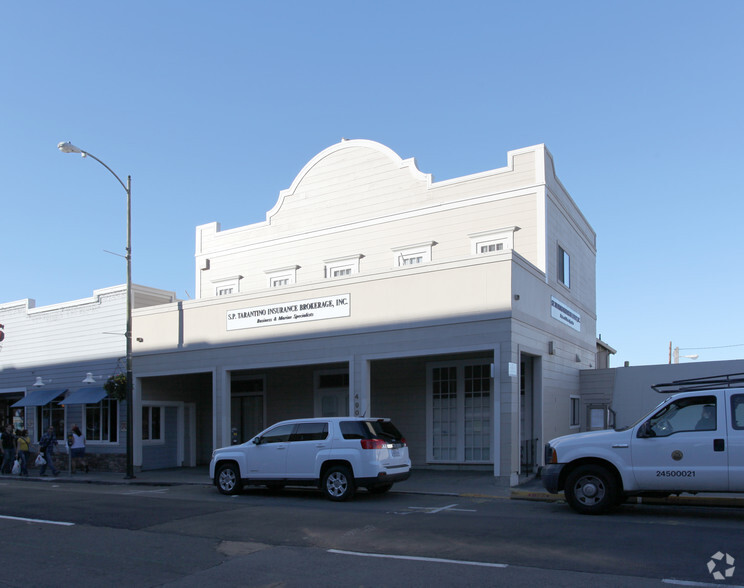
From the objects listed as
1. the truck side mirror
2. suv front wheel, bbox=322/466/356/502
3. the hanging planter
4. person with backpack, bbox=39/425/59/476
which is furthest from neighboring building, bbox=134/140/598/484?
the truck side mirror

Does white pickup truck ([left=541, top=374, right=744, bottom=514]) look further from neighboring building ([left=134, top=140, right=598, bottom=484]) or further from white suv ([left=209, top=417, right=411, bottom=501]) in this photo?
neighboring building ([left=134, top=140, right=598, bottom=484])

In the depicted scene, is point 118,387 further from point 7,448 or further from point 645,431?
point 645,431

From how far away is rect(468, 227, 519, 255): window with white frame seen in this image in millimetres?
19750

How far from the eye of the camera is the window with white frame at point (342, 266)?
22484 mm

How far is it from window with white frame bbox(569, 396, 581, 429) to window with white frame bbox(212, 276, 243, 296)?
40.1 feet

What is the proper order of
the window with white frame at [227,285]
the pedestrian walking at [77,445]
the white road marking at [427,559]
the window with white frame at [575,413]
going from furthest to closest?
the window with white frame at [227,285]
the pedestrian walking at [77,445]
the window with white frame at [575,413]
the white road marking at [427,559]

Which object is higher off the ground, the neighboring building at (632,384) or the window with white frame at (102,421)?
the neighboring building at (632,384)

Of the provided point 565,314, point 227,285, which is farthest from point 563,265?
point 227,285

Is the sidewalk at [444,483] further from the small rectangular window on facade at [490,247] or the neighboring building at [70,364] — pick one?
the small rectangular window on facade at [490,247]

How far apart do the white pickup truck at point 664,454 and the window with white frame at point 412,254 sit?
10.4 metres

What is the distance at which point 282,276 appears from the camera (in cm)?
2420

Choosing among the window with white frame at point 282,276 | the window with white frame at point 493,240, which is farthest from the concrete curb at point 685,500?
the window with white frame at point 282,276

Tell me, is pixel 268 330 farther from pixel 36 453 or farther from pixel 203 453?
pixel 36 453

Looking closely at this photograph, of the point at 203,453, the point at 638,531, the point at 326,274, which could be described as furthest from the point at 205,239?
the point at 638,531
